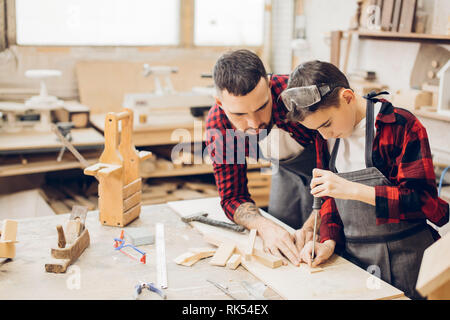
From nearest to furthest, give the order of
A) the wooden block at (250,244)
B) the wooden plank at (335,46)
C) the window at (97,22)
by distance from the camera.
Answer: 1. the wooden block at (250,244)
2. the wooden plank at (335,46)
3. the window at (97,22)

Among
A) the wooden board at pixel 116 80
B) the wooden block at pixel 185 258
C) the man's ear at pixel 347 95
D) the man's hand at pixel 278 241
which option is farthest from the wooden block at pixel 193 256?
the wooden board at pixel 116 80

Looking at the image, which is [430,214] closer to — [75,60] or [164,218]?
[164,218]

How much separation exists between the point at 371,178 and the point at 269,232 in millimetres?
467

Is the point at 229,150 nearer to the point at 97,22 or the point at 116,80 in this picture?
the point at 116,80

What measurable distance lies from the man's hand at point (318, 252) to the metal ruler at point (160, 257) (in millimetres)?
518

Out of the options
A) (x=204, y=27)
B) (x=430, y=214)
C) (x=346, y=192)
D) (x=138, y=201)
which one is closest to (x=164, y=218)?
(x=138, y=201)

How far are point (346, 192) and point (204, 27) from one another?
12.5ft

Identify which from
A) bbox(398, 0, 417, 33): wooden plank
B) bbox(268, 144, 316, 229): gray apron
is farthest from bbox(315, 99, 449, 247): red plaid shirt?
bbox(398, 0, 417, 33): wooden plank

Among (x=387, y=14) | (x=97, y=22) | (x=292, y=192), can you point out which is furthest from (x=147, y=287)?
(x=97, y=22)

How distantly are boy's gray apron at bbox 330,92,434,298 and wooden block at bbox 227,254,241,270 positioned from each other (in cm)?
49

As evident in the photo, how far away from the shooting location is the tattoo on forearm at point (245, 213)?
225cm

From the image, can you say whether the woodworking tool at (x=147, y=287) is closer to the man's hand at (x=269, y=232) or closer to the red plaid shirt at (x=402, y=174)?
the man's hand at (x=269, y=232)
